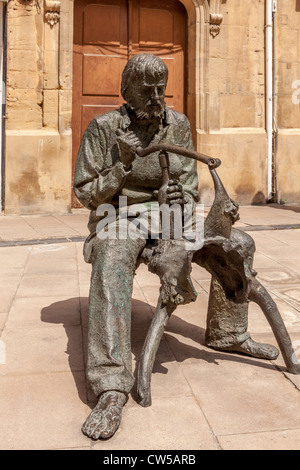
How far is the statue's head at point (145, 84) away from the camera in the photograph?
8.96 ft

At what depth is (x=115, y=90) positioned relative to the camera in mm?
9617

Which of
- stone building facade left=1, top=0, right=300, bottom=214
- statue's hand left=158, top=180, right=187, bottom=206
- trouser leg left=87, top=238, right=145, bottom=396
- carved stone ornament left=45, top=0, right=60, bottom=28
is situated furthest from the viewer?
stone building facade left=1, top=0, right=300, bottom=214

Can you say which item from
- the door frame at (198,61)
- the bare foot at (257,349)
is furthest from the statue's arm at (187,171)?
the door frame at (198,61)

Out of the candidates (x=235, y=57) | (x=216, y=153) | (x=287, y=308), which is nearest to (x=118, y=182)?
(x=287, y=308)

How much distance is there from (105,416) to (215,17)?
8.76m

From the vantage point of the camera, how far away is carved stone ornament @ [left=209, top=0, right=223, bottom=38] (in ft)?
31.3

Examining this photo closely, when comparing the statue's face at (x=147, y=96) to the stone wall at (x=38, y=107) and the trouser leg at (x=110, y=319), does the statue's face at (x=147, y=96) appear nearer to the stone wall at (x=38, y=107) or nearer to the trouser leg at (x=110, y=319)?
the trouser leg at (x=110, y=319)

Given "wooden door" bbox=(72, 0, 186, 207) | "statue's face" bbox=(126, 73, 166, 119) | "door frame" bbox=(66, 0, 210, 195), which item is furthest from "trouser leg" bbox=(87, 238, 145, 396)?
"door frame" bbox=(66, 0, 210, 195)

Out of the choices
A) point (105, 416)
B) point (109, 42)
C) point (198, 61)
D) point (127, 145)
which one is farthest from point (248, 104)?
point (105, 416)

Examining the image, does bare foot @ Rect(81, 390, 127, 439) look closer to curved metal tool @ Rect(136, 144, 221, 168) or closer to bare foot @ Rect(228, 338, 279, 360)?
bare foot @ Rect(228, 338, 279, 360)

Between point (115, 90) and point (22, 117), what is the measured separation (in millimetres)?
1781

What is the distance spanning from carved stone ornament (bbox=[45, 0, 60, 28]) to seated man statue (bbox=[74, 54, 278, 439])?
6.55 metres

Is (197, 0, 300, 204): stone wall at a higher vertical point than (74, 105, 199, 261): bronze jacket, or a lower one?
higher

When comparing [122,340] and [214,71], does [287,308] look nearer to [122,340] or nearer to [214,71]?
[122,340]
